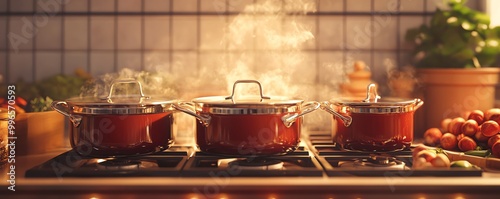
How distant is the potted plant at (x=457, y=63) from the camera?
5.39ft

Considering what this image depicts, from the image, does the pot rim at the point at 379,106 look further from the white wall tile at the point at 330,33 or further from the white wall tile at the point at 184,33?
the white wall tile at the point at 184,33

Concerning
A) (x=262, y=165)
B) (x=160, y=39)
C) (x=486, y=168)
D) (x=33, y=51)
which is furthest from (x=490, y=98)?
(x=33, y=51)

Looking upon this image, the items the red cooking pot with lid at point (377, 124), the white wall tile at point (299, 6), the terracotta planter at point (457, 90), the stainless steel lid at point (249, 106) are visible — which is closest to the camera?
the stainless steel lid at point (249, 106)

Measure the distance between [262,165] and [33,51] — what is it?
1.13m

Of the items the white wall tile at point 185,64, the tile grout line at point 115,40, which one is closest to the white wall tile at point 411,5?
the white wall tile at point 185,64

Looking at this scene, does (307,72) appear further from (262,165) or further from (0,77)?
(0,77)

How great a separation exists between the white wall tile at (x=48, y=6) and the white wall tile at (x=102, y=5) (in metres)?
0.12

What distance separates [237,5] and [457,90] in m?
0.80

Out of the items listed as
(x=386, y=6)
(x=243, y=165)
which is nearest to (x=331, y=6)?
(x=386, y=6)

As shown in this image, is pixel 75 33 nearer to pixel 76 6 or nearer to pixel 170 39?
pixel 76 6

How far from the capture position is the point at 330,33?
186cm

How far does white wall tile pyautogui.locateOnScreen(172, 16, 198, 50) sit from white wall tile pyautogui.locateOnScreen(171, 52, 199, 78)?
0.03 m

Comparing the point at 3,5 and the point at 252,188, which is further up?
the point at 3,5

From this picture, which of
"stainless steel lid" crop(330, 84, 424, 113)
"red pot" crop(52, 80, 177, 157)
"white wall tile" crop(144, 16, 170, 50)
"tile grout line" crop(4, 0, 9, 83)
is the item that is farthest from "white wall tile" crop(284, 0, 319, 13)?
"tile grout line" crop(4, 0, 9, 83)
